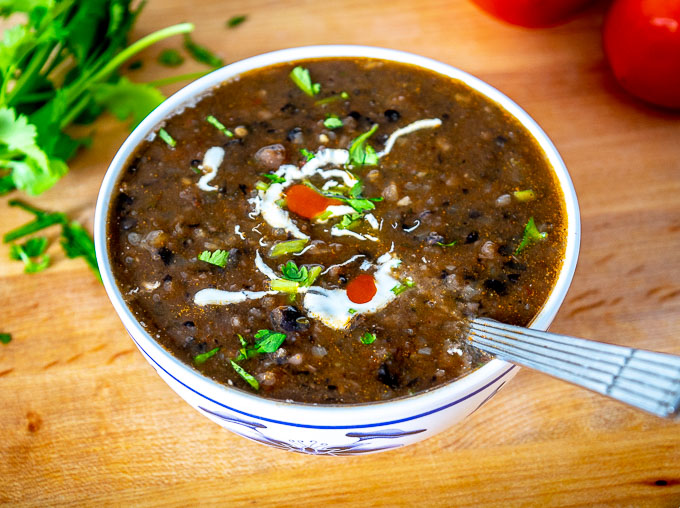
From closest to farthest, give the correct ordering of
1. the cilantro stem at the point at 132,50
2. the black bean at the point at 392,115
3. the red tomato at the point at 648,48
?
the black bean at the point at 392,115 → the red tomato at the point at 648,48 → the cilantro stem at the point at 132,50

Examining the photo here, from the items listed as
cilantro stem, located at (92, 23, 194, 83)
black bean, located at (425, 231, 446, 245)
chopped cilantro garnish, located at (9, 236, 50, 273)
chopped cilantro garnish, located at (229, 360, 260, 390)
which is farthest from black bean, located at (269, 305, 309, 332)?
cilantro stem, located at (92, 23, 194, 83)

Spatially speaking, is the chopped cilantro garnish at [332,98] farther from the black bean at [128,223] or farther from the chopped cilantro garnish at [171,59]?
the chopped cilantro garnish at [171,59]

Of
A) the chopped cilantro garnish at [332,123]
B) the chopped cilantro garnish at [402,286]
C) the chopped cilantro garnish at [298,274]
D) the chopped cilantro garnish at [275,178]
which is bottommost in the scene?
the chopped cilantro garnish at [402,286]

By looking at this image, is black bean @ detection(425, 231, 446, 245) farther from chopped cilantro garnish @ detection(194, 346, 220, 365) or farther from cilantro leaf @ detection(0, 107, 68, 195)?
cilantro leaf @ detection(0, 107, 68, 195)

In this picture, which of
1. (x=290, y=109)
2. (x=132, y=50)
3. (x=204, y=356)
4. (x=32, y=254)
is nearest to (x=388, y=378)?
(x=204, y=356)

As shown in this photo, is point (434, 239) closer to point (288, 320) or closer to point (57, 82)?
point (288, 320)

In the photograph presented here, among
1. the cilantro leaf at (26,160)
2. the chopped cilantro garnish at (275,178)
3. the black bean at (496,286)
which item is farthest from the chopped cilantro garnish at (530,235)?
the cilantro leaf at (26,160)

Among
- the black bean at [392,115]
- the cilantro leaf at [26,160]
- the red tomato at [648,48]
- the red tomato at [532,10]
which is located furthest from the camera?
the red tomato at [532,10]

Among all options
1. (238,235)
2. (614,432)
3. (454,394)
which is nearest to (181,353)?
(238,235)
